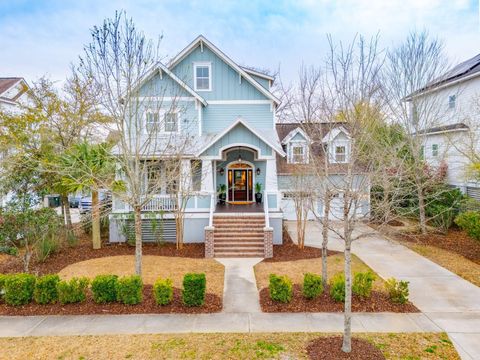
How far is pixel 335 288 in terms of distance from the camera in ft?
26.0

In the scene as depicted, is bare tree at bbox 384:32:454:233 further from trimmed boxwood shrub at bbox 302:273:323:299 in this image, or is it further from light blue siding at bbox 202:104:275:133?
trimmed boxwood shrub at bbox 302:273:323:299

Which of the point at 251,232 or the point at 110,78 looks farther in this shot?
the point at 251,232

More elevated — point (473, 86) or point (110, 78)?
point (473, 86)

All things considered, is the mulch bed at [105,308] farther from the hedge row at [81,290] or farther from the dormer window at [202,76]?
the dormer window at [202,76]

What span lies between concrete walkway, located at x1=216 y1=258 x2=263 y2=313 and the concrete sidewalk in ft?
1.37

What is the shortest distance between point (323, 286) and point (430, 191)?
1400cm

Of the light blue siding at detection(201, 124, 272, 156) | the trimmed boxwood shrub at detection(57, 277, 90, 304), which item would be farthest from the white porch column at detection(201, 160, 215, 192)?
the trimmed boxwood shrub at detection(57, 277, 90, 304)

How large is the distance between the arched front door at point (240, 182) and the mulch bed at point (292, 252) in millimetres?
4773

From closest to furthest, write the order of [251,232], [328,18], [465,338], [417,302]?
[465,338] < [417,302] < [328,18] < [251,232]

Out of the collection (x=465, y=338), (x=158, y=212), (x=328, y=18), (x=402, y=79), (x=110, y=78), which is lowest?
(x=465, y=338)

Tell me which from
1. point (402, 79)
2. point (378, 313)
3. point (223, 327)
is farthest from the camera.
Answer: point (402, 79)

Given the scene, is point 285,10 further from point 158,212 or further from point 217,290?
point 217,290

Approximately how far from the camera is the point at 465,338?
20.9 feet

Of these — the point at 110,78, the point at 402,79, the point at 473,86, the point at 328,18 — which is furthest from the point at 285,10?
the point at 473,86
